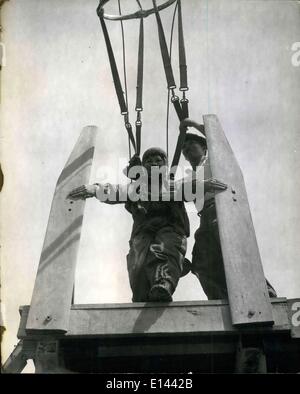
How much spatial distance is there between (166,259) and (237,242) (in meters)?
0.92

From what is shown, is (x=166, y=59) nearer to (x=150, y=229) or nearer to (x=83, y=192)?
(x=83, y=192)

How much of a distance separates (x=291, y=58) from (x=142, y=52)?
2.27 m

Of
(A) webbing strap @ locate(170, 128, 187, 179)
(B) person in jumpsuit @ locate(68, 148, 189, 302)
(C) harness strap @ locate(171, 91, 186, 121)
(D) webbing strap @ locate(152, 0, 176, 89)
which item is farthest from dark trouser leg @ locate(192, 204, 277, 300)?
(D) webbing strap @ locate(152, 0, 176, 89)

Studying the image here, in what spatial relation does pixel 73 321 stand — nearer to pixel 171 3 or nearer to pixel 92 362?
pixel 92 362

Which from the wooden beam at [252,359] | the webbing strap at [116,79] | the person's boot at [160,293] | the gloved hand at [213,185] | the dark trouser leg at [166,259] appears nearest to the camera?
the wooden beam at [252,359]

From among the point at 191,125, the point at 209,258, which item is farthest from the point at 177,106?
the point at 209,258

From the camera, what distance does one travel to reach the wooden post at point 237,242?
7.20 meters

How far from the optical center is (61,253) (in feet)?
26.5

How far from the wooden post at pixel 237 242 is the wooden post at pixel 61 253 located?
5.97 ft

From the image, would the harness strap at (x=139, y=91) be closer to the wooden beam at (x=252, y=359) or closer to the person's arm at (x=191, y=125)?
the person's arm at (x=191, y=125)

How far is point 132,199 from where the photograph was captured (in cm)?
871

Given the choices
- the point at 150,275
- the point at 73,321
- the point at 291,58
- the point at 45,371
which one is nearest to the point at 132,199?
the point at 150,275

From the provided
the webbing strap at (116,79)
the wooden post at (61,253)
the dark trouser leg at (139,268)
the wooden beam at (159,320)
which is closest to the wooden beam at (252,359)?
the wooden beam at (159,320)
